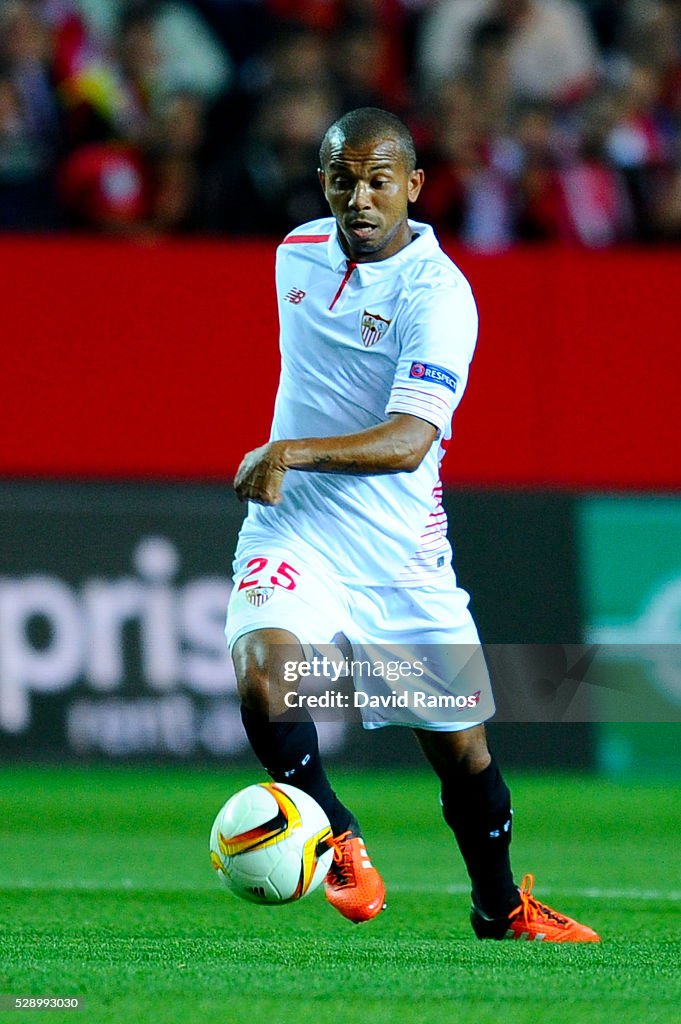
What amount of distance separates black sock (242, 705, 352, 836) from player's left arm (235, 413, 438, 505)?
64cm

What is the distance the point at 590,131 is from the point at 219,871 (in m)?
7.45

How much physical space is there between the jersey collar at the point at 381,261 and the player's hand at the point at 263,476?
70cm

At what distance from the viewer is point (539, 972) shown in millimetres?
4379

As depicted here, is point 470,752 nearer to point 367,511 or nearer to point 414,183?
point 367,511

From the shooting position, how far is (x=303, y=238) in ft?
17.2

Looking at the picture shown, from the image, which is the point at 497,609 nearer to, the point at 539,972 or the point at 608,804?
the point at 608,804

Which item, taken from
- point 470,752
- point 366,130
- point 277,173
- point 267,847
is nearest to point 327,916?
point 470,752

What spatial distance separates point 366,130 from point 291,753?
170 cm

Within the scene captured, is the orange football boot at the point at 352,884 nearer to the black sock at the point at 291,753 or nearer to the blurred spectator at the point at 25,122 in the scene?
the black sock at the point at 291,753

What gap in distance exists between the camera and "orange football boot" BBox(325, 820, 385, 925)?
198 inches

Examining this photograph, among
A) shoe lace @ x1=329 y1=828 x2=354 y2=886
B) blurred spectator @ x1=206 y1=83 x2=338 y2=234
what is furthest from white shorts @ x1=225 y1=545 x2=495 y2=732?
blurred spectator @ x1=206 y1=83 x2=338 y2=234

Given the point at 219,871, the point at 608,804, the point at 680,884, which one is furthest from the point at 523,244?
the point at 219,871

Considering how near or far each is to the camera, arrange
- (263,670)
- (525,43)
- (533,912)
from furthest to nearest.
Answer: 1. (525,43)
2. (533,912)
3. (263,670)

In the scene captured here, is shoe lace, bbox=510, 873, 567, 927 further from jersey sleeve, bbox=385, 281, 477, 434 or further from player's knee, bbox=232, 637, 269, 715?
jersey sleeve, bbox=385, 281, 477, 434
